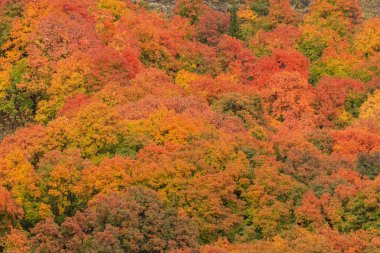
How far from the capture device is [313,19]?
12750 centimetres

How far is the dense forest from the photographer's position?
230 ft

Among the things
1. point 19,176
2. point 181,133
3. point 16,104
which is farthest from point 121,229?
point 16,104

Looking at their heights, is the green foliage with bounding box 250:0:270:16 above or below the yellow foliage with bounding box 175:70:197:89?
above

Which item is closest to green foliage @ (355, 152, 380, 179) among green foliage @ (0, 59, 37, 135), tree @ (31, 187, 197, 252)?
tree @ (31, 187, 197, 252)

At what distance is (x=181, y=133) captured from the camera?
268 feet

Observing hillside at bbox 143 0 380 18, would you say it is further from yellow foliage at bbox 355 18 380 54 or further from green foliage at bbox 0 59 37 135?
green foliage at bbox 0 59 37 135

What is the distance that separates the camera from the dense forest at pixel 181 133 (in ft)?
230

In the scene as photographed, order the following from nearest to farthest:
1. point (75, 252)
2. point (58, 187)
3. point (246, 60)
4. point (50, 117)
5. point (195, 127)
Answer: point (75, 252)
point (58, 187)
point (195, 127)
point (50, 117)
point (246, 60)

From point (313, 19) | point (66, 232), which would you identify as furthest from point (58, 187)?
point (313, 19)

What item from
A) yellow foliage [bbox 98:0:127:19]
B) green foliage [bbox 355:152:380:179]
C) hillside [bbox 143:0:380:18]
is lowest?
hillside [bbox 143:0:380:18]

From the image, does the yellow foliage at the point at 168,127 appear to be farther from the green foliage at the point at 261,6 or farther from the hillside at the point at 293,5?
the green foliage at the point at 261,6

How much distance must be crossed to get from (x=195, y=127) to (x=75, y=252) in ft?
63.6

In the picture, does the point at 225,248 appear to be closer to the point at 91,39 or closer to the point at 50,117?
the point at 50,117

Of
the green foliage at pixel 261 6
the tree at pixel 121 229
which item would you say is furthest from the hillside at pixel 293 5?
the tree at pixel 121 229
